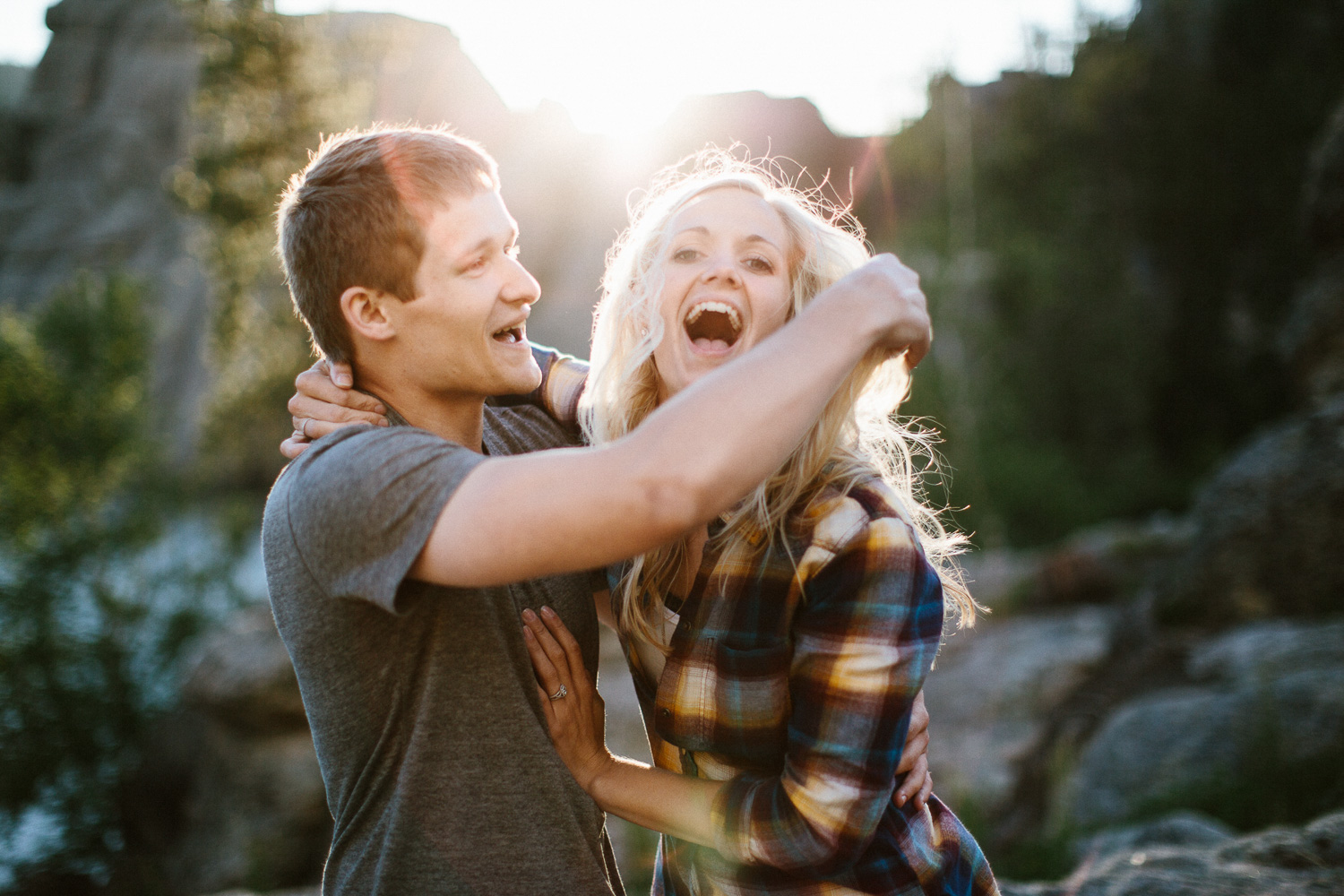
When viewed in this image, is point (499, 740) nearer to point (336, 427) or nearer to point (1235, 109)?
point (336, 427)

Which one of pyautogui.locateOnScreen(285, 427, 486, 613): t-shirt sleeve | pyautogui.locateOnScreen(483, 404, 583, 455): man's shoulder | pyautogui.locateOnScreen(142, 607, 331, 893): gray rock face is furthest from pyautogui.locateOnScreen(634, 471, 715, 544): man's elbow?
pyautogui.locateOnScreen(142, 607, 331, 893): gray rock face

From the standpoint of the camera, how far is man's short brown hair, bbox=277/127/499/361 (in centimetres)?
171

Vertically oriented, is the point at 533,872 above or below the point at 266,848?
above

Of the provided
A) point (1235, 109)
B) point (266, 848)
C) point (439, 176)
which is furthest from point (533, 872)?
point (1235, 109)

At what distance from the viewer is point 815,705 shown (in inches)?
60.2

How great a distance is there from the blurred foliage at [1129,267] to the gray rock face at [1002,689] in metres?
4.85

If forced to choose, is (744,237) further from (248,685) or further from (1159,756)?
(248,685)

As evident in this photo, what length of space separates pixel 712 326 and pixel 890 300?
76 centimetres

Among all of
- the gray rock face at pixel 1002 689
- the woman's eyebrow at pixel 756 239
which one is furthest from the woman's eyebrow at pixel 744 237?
the gray rock face at pixel 1002 689

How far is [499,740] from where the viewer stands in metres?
1.68

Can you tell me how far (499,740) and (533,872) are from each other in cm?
25

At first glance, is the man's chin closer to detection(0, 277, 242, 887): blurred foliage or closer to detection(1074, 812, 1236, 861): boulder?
detection(1074, 812, 1236, 861): boulder

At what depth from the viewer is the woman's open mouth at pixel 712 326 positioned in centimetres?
210

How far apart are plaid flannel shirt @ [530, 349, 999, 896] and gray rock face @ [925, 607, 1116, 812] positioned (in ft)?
14.4
